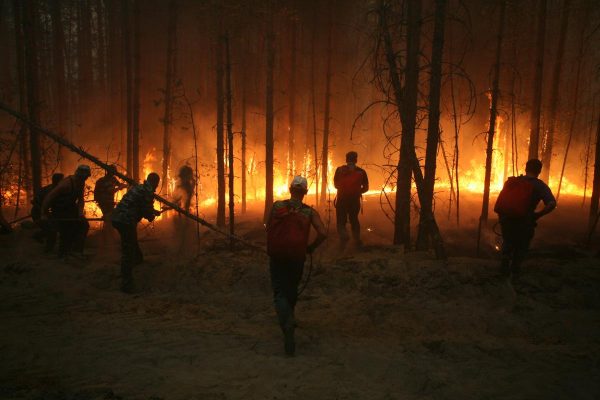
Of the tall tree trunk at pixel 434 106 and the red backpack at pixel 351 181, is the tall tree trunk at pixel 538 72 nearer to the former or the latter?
the tall tree trunk at pixel 434 106

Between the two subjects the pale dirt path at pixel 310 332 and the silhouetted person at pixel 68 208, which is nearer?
the pale dirt path at pixel 310 332

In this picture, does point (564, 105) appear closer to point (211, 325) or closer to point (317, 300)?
point (317, 300)

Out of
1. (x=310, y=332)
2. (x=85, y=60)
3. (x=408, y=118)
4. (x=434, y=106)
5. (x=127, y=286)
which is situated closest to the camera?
(x=310, y=332)

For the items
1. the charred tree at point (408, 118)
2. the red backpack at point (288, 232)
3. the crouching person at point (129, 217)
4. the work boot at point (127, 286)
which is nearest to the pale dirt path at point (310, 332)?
the work boot at point (127, 286)

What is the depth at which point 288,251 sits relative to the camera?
15.0 ft

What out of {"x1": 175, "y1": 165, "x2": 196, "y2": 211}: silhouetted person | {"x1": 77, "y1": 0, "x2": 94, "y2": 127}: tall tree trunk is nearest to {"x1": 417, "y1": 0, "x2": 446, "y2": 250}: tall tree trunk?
{"x1": 175, "y1": 165, "x2": 196, "y2": 211}: silhouetted person

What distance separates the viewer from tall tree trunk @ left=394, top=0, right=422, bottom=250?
23.4 feet

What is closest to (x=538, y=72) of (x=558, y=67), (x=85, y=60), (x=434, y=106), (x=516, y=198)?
(x=558, y=67)

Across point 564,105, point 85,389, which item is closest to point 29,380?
point 85,389

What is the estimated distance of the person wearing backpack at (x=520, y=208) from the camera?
591 centimetres

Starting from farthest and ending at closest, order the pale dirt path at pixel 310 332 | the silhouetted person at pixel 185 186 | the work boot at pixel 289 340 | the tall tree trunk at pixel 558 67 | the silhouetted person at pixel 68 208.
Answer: the tall tree trunk at pixel 558 67 < the silhouetted person at pixel 185 186 < the silhouetted person at pixel 68 208 < the work boot at pixel 289 340 < the pale dirt path at pixel 310 332

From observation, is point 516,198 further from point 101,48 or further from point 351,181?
point 101,48

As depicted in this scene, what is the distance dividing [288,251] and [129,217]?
3.70 meters

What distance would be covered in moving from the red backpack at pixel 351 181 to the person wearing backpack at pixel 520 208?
286cm
